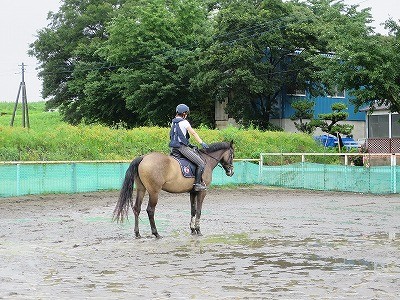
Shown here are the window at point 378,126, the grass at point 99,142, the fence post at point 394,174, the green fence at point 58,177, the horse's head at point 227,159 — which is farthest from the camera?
the window at point 378,126

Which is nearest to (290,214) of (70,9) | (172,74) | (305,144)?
(305,144)

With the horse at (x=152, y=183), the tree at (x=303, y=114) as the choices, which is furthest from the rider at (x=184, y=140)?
the tree at (x=303, y=114)

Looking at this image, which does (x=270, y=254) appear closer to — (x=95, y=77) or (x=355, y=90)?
(x=355, y=90)

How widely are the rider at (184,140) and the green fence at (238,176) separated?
1315 centimetres

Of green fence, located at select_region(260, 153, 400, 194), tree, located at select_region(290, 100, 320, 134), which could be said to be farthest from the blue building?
green fence, located at select_region(260, 153, 400, 194)

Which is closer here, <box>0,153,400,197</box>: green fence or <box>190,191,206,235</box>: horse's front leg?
<box>190,191,206,235</box>: horse's front leg

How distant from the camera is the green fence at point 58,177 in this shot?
88.2 ft

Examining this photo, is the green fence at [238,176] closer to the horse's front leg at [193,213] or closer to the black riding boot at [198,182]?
the horse's front leg at [193,213]

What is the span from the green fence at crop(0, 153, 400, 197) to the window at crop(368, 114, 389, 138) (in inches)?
585

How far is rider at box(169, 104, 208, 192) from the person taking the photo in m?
15.1

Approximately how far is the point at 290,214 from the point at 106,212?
5.23 meters

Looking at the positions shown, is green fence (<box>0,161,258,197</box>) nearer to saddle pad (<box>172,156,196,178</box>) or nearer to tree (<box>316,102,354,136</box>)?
saddle pad (<box>172,156,196,178</box>)

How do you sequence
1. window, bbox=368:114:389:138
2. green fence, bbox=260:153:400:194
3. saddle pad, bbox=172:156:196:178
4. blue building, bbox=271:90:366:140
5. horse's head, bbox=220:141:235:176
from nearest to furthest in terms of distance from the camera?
saddle pad, bbox=172:156:196:178 < horse's head, bbox=220:141:235:176 < green fence, bbox=260:153:400:194 < window, bbox=368:114:389:138 < blue building, bbox=271:90:366:140

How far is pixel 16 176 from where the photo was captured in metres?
27.0
